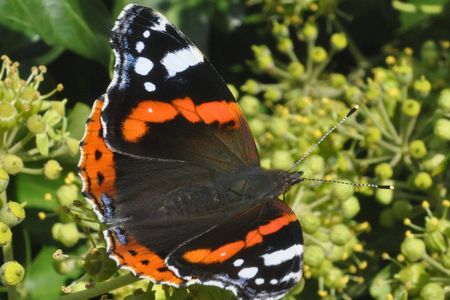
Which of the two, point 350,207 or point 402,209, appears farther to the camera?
point 402,209

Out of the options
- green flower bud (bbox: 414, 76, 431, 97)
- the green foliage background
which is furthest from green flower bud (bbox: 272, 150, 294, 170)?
green flower bud (bbox: 414, 76, 431, 97)

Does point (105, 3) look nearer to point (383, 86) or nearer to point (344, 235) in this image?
point (383, 86)

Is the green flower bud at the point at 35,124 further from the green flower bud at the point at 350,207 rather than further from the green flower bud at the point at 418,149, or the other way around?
the green flower bud at the point at 418,149

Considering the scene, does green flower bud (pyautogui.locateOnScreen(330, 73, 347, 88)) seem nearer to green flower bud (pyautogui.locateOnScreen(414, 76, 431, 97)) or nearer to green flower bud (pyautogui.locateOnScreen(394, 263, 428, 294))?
green flower bud (pyautogui.locateOnScreen(414, 76, 431, 97))

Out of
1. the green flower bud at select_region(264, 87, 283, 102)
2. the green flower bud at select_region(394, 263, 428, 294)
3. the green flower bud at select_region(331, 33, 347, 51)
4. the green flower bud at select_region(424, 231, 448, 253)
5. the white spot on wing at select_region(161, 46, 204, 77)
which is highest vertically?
the white spot on wing at select_region(161, 46, 204, 77)

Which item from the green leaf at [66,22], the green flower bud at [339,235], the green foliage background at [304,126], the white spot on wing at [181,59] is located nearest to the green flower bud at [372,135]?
the green foliage background at [304,126]

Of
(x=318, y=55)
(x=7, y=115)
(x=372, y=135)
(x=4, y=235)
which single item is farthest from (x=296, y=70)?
(x=4, y=235)

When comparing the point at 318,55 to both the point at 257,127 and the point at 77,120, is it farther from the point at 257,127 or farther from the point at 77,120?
the point at 77,120
